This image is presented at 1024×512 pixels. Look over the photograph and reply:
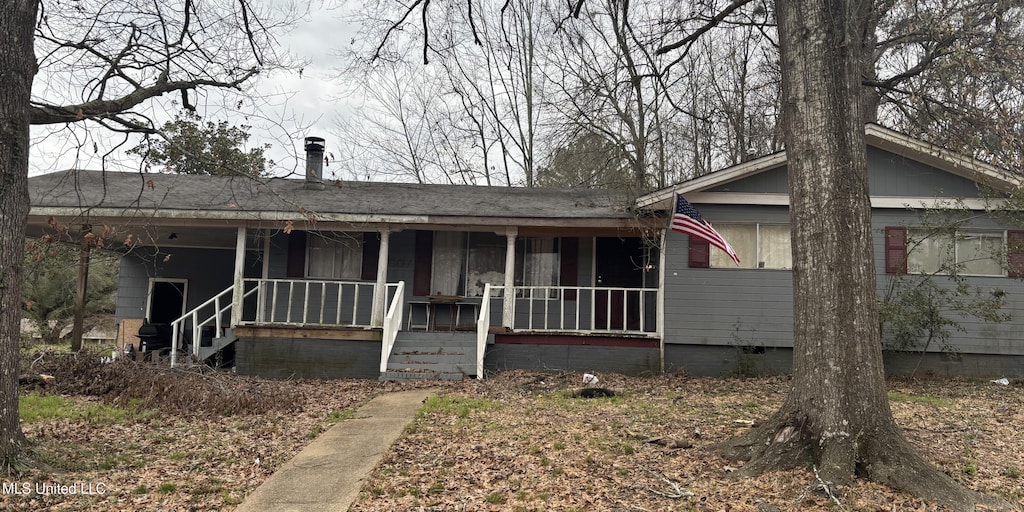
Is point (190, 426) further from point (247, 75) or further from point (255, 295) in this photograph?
point (255, 295)

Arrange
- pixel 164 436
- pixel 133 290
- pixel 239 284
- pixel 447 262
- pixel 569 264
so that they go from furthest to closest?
pixel 133 290 → pixel 447 262 → pixel 569 264 → pixel 239 284 → pixel 164 436

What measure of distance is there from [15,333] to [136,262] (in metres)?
10.5

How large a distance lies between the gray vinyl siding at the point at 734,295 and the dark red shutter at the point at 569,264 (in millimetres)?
2176

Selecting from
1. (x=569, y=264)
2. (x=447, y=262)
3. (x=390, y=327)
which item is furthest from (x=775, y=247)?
(x=390, y=327)

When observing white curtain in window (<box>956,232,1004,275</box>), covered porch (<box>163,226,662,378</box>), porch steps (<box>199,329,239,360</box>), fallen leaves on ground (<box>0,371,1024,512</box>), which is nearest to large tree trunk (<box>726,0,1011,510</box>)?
fallen leaves on ground (<box>0,371,1024,512</box>)

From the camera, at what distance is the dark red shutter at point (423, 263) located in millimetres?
12758

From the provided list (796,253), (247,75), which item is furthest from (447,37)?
(796,253)

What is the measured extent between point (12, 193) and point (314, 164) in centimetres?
911

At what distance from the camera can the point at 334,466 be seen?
5641 millimetres

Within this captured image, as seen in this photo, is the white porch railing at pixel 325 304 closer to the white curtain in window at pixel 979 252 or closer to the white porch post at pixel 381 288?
the white porch post at pixel 381 288

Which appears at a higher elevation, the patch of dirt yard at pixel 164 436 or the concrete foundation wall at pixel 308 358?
the concrete foundation wall at pixel 308 358

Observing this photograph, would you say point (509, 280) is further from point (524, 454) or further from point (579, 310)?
point (524, 454)

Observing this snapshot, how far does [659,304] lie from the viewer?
11102 millimetres

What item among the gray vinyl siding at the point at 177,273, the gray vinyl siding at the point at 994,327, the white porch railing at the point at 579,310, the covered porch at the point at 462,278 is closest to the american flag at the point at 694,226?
the covered porch at the point at 462,278
